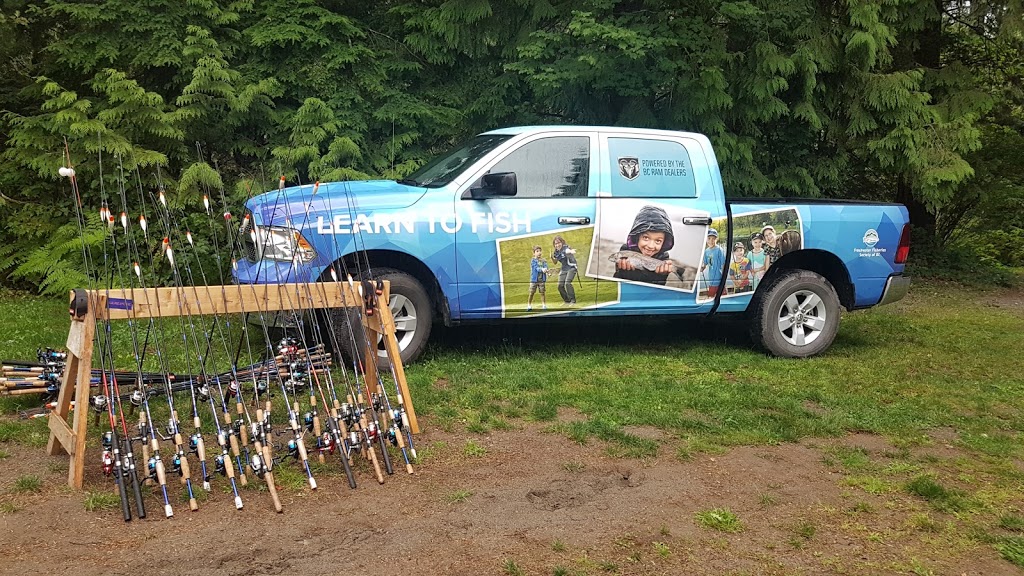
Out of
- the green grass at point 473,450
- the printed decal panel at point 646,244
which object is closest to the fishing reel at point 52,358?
the green grass at point 473,450

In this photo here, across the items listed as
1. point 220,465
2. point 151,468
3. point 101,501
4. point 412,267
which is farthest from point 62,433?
point 412,267

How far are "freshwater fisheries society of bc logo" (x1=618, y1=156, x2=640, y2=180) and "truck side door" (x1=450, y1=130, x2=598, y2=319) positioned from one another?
0.78 ft

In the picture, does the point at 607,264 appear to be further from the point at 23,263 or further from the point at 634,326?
the point at 23,263

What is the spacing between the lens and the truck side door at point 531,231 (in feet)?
21.0

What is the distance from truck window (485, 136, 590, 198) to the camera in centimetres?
660

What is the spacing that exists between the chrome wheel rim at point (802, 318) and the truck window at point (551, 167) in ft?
7.22

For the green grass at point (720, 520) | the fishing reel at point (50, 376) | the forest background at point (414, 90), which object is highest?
the forest background at point (414, 90)

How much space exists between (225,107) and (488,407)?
6.09 m

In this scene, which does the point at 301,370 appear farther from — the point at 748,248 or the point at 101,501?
the point at 748,248

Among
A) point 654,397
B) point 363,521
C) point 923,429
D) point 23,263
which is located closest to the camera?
point 363,521

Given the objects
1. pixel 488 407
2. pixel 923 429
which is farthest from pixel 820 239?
pixel 488 407

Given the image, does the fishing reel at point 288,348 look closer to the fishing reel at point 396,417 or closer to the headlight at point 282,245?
Result: the headlight at point 282,245

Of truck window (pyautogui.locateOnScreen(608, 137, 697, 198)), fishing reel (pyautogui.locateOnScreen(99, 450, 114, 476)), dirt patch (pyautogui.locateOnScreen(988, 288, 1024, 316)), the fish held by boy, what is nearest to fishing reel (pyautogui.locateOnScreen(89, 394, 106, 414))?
fishing reel (pyautogui.locateOnScreen(99, 450, 114, 476))

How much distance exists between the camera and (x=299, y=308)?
468cm
